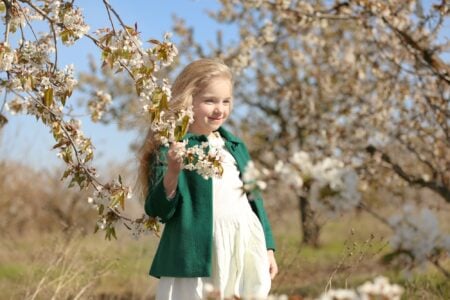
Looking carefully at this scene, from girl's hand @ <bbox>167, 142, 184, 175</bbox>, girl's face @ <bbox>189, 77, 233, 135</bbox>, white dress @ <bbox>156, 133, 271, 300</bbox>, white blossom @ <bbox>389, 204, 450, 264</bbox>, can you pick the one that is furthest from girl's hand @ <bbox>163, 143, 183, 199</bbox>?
white blossom @ <bbox>389, 204, 450, 264</bbox>

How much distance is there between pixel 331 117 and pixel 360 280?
3.52 metres

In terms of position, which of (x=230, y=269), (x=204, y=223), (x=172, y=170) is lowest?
(x=230, y=269)

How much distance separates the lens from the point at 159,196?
3.15 meters

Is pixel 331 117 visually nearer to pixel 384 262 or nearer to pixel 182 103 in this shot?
pixel 182 103

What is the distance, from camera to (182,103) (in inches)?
135

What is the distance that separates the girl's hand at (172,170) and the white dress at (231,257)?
27cm

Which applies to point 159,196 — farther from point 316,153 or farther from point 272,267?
point 316,153

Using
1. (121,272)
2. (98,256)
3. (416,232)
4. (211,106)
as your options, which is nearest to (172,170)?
(211,106)

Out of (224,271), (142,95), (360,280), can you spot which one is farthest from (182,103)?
(360,280)

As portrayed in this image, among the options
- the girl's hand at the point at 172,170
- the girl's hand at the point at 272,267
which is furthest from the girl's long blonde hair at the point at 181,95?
the girl's hand at the point at 272,267

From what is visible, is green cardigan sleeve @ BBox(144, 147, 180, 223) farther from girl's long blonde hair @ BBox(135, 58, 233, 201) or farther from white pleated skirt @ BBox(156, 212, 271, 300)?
white pleated skirt @ BBox(156, 212, 271, 300)

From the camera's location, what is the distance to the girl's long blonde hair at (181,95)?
11.3ft

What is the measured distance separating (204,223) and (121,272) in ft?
15.6

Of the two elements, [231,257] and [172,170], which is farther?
[231,257]
